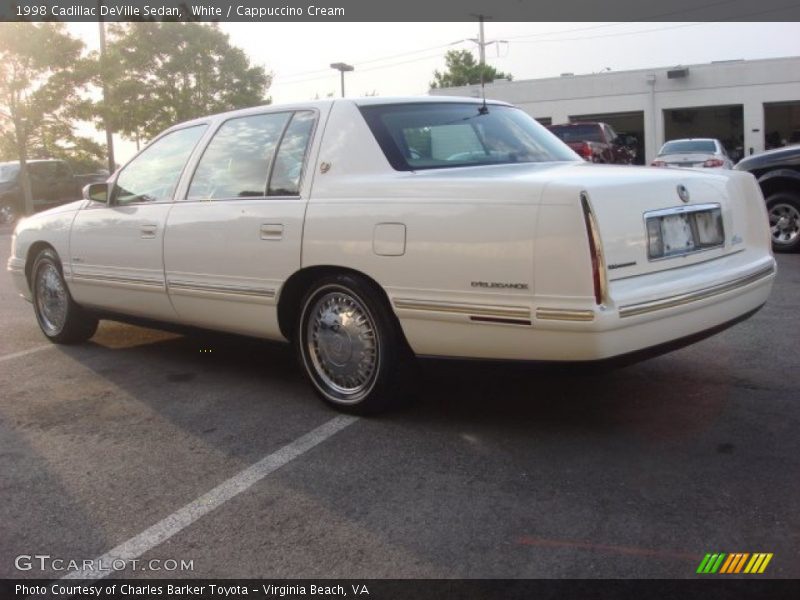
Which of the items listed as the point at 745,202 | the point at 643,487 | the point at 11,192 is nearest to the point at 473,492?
the point at 643,487

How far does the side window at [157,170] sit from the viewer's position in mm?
5133

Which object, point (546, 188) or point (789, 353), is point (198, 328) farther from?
point (789, 353)

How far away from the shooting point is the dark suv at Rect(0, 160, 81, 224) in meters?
22.3

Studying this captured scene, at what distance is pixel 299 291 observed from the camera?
4324 mm

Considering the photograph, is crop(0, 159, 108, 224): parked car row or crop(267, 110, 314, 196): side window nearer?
crop(267, 110, 314, 196): side window

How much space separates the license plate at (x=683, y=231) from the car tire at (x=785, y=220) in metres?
5.76

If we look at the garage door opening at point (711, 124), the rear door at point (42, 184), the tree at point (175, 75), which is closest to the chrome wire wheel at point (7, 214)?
the rear door at point (42, 184)

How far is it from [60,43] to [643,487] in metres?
23.8

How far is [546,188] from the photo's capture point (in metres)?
3.34

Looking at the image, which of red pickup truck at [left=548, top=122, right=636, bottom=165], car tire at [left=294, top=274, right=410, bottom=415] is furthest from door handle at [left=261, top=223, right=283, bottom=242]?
red pickup truck at [left=548, top=122, right=636, bottom=165]

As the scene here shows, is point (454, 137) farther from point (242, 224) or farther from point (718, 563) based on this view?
point (718, 563)

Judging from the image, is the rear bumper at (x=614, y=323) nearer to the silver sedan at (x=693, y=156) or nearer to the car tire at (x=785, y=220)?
the car tire at (x=785, y=220)

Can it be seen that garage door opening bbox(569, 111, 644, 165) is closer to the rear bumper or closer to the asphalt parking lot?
the asphalt parking lot

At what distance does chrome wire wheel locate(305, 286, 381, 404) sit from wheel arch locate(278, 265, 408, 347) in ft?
0.30
